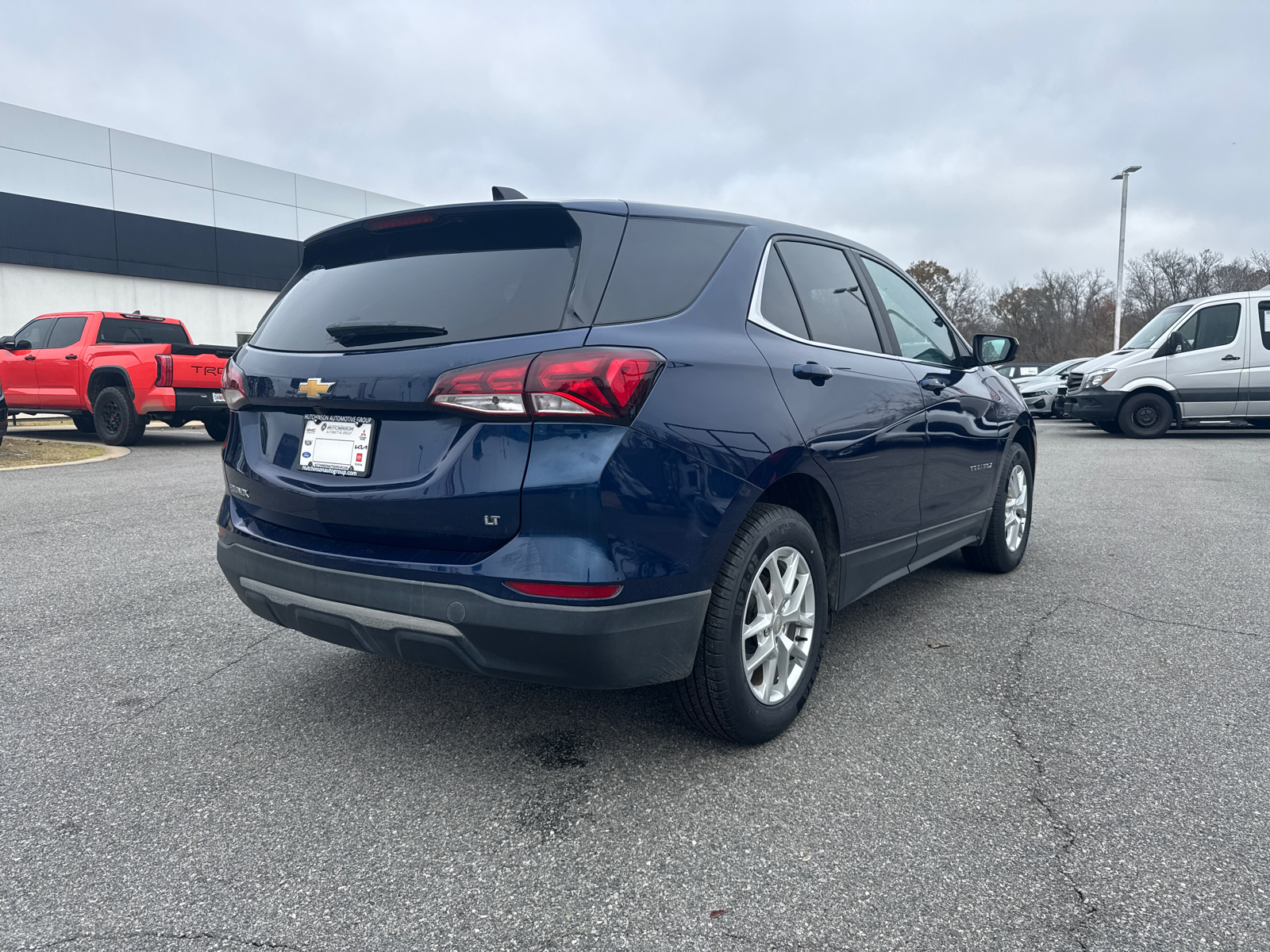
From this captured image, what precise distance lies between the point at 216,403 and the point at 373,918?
11.9m

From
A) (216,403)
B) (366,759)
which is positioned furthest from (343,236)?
(216,403)

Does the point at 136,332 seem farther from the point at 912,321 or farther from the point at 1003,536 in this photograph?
the point at 1003,536

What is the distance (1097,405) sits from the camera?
15.1 m

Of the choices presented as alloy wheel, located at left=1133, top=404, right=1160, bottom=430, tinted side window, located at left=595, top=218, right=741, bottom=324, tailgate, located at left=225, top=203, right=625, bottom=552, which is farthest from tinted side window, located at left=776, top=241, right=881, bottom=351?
alloy wheel, located at left=1133, top=404, right=1160, bottom=430

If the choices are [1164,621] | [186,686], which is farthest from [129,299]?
[1164,621]

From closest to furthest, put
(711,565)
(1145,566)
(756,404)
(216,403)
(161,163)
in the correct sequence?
(711,565), (756,404), (1145,566), (216,403), (161,163)

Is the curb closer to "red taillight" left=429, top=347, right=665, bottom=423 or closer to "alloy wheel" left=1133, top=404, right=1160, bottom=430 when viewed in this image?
"red taillight" left=429, top=347, right=665, bottom=423

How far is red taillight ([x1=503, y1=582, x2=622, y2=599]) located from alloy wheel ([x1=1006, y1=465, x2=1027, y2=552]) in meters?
3.46

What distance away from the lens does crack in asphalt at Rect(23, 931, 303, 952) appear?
1.90 m

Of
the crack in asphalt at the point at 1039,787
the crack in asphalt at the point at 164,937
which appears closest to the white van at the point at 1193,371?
the crack in asphalt at the point at 1039,787

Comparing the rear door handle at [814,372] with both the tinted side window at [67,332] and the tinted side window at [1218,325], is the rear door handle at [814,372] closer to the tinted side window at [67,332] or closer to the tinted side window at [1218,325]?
the tinted side window at [67,332]

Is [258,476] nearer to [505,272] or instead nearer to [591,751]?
[505,272]

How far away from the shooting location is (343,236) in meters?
3.05

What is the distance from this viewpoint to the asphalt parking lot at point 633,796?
6.56 feet
